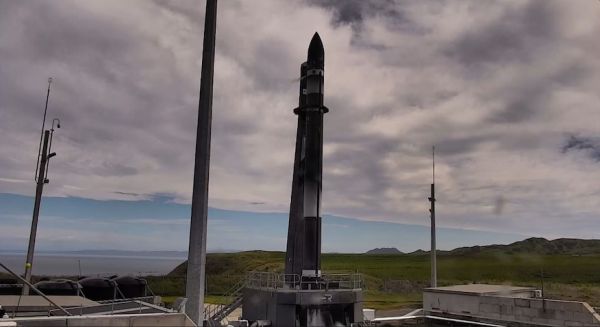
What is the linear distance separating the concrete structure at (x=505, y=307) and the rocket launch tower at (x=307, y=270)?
13.6 metres

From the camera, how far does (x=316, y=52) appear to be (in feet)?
111

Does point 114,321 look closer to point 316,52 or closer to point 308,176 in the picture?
point 308,176

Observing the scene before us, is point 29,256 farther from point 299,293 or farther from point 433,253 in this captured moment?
point 433,253

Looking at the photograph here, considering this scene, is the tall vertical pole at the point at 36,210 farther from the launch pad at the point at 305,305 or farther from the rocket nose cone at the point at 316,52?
the rocket nose cone at the point at 316,52

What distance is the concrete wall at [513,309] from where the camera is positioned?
107ft

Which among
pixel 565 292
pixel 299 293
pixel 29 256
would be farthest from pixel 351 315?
pixel 565 292

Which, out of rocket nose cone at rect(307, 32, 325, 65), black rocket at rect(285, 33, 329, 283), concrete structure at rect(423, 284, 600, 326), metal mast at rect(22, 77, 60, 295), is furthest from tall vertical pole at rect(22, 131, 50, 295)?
concrete structure at rect(423, 284, 600, 326)

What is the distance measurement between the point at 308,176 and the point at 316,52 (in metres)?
9.17

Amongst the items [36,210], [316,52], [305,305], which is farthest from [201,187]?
[316,52]

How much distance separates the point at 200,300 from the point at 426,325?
2461cm

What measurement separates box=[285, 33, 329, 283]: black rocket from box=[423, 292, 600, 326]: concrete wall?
49.8 feet

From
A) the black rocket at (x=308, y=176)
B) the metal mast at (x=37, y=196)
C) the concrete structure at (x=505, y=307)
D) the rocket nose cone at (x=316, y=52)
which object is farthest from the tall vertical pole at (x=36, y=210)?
the concrete structure at (x=505, y=307)

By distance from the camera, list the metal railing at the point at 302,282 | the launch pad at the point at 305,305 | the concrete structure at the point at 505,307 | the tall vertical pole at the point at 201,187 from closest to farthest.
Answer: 1. the tall vertical pole at the point at 201,187
2. the launch pad at the point at 305,305
3. the metal railing at the point at 302,282
4. the concrete structure at the point at 505,307

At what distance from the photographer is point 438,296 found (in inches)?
1619
